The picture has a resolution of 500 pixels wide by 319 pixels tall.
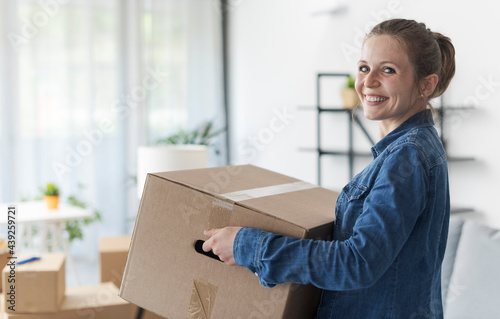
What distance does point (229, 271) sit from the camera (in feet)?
3.44

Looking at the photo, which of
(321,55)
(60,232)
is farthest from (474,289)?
(60,232)

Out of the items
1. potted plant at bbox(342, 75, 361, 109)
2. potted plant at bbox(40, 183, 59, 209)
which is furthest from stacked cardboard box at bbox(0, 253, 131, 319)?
potted plant at bbox(342, 75, 361, 109)

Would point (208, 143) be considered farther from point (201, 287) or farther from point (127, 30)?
point (201, 287)

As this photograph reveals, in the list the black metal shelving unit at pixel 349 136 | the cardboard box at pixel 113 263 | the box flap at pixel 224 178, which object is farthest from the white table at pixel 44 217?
the box flap at pixel 224 178

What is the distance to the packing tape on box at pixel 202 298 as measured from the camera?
1061 millimetres
